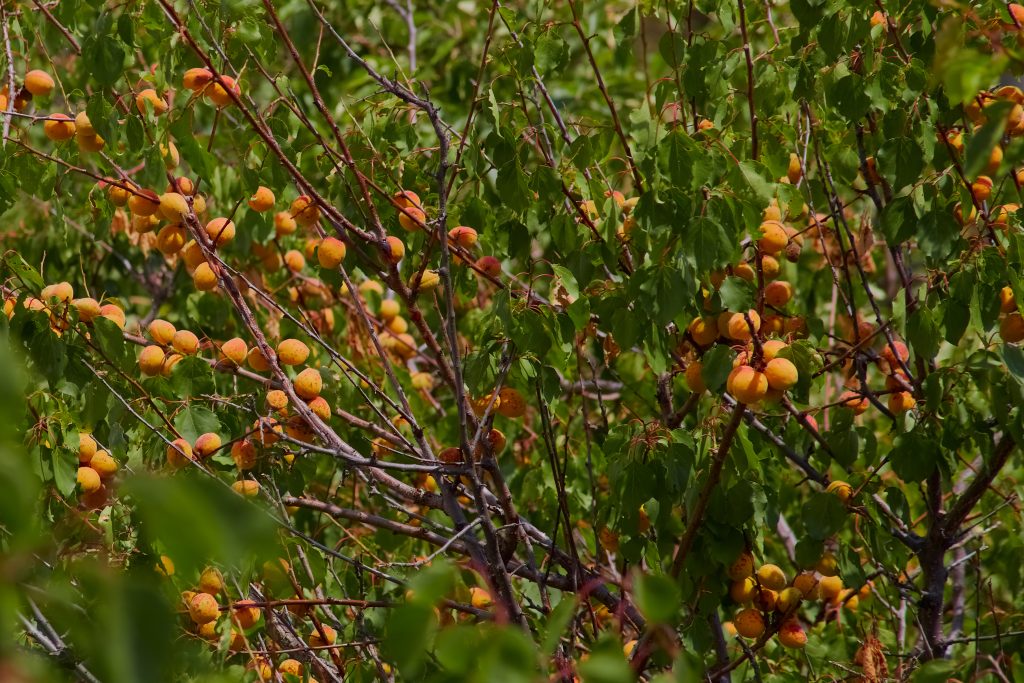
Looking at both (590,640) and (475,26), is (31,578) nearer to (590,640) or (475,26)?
(590,640)

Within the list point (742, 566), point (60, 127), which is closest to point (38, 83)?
point (60, 127)

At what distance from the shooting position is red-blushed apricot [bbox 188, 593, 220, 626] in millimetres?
2027

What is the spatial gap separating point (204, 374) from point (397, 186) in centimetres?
56

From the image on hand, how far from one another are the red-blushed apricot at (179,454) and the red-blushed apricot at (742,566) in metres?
1.16

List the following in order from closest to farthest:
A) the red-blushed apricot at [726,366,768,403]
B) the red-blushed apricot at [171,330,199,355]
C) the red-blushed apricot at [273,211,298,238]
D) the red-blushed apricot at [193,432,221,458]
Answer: the red-blushed apricot at [726,366,768,403] → the red-blushed apricot at [193,432,221,458] → the red-blushed apricot at [171,330,199,355] → the red-blushed apricot at [273,211,298,238]

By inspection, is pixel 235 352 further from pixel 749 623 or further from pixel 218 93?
pixel 749 623

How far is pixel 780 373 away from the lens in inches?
70.8

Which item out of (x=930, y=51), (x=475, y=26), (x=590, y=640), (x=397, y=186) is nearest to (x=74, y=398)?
(x=397, y=186)

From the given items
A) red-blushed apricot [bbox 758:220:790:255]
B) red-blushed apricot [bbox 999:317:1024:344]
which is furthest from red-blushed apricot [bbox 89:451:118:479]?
red-blushed apricot [bbox 999:317:1024:344]

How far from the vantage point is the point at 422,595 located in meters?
0.98

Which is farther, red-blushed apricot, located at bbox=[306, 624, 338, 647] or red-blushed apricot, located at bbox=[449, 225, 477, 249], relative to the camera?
red-blushed apricot, located at bbox=[306, 624, 338, 647]

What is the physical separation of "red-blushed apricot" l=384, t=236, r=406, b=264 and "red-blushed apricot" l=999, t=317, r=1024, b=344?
1.22m

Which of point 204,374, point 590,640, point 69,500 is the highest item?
point 204,374

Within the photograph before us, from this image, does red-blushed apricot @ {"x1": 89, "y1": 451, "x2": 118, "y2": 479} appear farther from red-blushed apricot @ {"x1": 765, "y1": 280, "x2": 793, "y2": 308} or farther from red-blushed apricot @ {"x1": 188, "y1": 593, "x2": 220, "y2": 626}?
red-blushed apricot @ {"x1": 765, "y1": 280, "x2": 793, "y2": 308}
